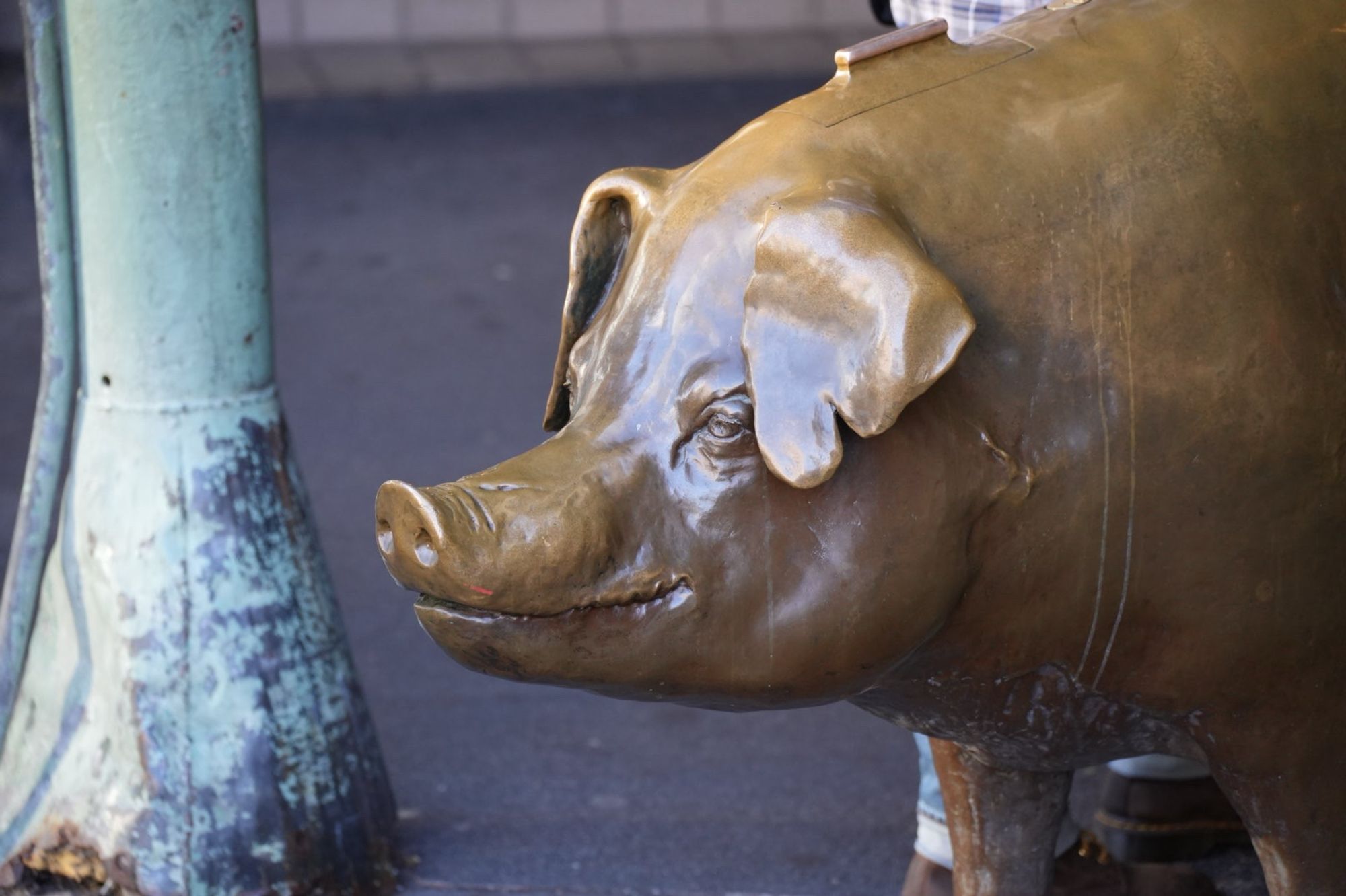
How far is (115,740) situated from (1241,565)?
178cm

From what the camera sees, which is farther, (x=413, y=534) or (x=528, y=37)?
(x=528, y=37)

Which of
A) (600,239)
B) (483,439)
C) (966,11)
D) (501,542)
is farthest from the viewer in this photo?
(483,439)

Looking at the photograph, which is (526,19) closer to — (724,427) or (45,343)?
(45,343)

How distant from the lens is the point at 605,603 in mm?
1506

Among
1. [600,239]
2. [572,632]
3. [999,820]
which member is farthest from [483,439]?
[572,632]

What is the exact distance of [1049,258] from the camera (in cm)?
158

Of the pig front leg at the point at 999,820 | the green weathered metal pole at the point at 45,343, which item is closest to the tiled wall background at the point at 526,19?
the green weathered metal pole at the point at 45,343

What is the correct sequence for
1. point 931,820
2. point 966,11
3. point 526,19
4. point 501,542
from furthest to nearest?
point 526,19 → point 931,820 → point 966,11 → point 501,542

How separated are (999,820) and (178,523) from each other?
1.34 meters

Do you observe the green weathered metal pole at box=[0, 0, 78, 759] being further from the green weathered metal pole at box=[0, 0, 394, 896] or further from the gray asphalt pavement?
the gray asphalt pavement

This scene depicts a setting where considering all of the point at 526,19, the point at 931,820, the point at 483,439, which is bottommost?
the point at 931,820

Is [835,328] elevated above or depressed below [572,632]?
above

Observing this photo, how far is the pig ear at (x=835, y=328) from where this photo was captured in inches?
56.7

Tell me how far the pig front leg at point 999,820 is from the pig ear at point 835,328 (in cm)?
78
